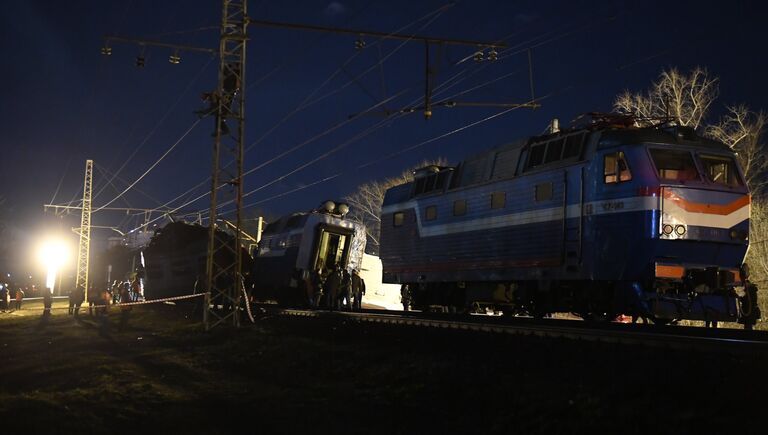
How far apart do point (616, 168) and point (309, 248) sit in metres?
15.7

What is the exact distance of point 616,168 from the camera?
46.9 feet

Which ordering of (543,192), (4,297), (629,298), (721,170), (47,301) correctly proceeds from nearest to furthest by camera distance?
(629,298), (721,170), (543,192), (47,301), (4,297)

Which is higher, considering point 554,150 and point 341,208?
point 554,150

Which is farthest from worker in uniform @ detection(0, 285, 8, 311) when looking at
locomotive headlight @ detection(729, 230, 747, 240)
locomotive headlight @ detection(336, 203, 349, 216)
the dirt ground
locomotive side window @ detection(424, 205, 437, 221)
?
locomotive headlight @ detection(729, 230, 747, 240)

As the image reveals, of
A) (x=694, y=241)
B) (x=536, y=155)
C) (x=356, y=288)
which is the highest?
(x=536, y=155)

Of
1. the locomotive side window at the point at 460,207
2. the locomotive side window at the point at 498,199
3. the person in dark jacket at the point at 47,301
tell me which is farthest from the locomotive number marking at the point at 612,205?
the person in dark jacket at the point at 47,301

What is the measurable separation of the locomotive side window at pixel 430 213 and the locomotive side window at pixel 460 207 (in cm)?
112

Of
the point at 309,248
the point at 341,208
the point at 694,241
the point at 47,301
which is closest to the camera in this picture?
the point at 694,241

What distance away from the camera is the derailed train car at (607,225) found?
13422 mm

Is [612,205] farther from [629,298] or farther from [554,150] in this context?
[554,150]

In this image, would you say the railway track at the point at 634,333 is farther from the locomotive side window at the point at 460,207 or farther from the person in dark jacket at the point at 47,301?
the person in dark jacket at the point at 47,301

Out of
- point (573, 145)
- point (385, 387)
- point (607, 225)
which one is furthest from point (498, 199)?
point (385, 387)

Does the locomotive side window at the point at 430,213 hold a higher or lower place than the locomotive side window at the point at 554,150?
lower

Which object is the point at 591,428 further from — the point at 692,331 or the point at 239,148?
the point at 239,148
